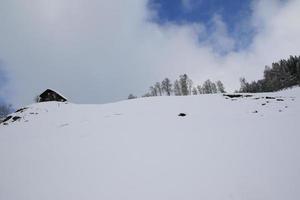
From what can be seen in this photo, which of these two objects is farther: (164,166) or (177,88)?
(177,88)

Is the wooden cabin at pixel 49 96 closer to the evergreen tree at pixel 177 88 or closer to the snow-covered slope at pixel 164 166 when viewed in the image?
the snow-covered slope at pixel 164 166

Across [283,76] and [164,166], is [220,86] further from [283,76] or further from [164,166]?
[164,166]

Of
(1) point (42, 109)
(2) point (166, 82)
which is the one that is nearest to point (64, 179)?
(1) point (42, 109)

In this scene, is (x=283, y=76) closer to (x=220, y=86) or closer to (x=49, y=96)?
(x=220, y=86)

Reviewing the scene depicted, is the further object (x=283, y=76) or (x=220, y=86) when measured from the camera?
(x=220, y=86)

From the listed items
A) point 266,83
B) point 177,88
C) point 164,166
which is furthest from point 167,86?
point 164,166

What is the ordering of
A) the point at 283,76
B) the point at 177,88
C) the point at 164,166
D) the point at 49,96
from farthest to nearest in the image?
the point at 177,88 → the point at 283,76 → the point at 49,96 → the point at 164,166

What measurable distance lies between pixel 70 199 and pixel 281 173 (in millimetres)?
8726

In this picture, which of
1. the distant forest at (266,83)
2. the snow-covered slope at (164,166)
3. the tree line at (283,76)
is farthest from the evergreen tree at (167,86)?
the snow-covered slope at (164,166)

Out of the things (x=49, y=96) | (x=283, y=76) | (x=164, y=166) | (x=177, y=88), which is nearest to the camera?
(x=164, y=166)

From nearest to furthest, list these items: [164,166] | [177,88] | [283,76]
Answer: [164,166], [283,76], [177,88]

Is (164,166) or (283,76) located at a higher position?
(283,76)

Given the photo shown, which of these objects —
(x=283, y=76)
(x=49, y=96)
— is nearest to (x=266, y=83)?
(x=283, y=76)

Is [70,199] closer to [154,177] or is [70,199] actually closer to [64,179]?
[64,179]
